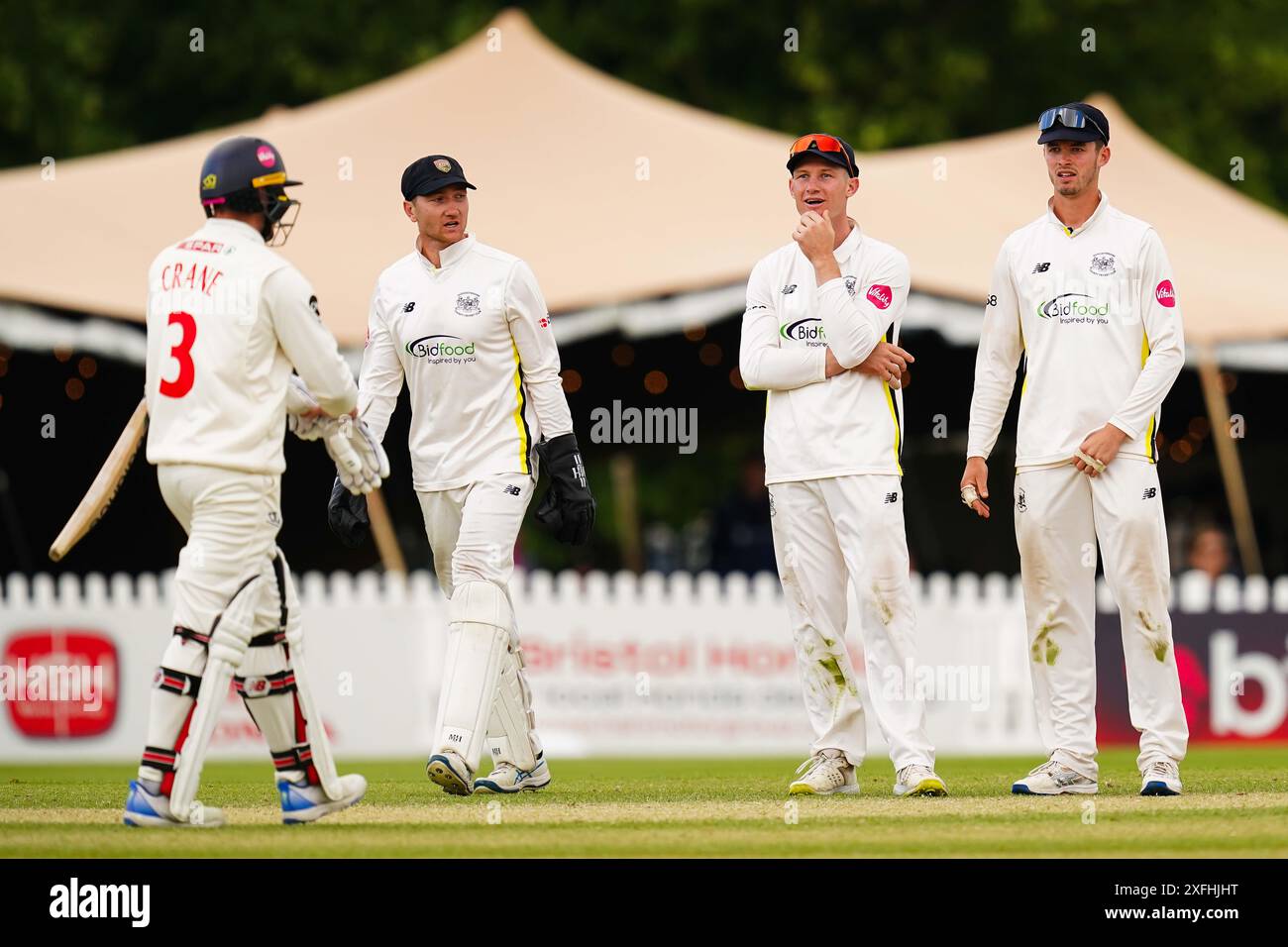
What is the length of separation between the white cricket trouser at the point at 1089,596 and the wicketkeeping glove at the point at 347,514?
250cm

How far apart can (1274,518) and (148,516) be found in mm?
11758

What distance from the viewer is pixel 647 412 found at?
16062mm

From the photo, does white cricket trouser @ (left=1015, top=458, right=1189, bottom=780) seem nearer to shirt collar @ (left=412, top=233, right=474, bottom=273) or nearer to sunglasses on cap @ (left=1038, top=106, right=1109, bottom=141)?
sunglasses on cap @ (left=1038, top=106, right=1109, bottom=141)

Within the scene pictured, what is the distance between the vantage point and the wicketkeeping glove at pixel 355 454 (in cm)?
729

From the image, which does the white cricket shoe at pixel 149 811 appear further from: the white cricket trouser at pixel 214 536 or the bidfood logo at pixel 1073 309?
the bidfood logo at pixel 1073 309

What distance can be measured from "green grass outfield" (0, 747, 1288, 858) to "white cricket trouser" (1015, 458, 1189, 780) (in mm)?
291

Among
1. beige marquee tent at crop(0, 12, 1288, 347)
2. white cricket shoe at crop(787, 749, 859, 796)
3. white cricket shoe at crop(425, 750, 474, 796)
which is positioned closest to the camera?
white cricket shoe at crop(425, 750, 474, 796)

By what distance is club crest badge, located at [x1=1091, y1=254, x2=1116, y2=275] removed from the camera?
7730 mm

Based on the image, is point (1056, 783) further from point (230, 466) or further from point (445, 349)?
point (230, 466)

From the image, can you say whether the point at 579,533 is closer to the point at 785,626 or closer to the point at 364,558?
the point at 785,626

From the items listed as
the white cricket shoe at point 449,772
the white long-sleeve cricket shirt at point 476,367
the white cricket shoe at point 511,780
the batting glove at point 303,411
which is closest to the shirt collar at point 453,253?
the white long-sleeve cricket shirt at point 476,367

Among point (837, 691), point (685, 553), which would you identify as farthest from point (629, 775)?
point (685, 553)

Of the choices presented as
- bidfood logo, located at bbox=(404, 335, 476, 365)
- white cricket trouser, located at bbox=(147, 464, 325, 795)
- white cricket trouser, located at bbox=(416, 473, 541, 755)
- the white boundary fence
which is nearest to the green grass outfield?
white cricket trouser, located at bbox=(147, 464, 325, 795)

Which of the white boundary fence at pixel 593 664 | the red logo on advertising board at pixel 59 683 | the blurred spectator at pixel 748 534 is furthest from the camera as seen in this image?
the blurred spectator at pixel 748 534
